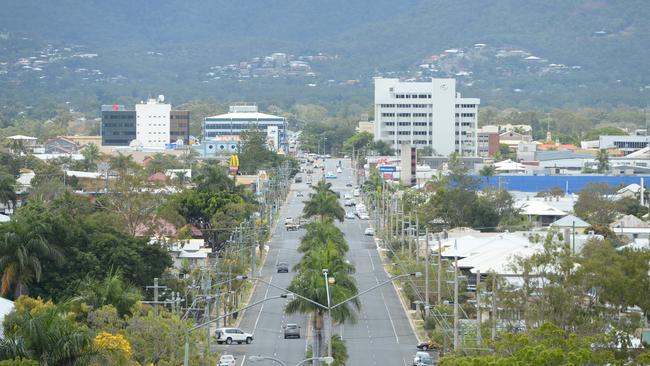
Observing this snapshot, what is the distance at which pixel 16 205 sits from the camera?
393ft

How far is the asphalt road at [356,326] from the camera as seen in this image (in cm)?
6681

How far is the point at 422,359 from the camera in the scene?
209 feet

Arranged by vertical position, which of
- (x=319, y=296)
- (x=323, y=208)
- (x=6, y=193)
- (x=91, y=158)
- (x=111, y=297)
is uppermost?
(x=91, y=158)

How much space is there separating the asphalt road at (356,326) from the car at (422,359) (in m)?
0.52

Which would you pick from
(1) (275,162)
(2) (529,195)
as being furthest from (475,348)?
(1) (275,162)

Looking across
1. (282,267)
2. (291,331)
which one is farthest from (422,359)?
(282,267)

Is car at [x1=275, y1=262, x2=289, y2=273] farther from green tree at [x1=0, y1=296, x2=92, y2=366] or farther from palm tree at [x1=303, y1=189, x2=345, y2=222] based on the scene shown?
green tree at [x1=0, y1=296, x2=92, y2=366]

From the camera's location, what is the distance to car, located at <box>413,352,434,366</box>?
208 feet

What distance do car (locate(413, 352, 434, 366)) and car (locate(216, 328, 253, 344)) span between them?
820 cm

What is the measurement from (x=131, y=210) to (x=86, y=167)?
7001 centimetres

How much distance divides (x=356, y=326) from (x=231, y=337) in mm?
7181

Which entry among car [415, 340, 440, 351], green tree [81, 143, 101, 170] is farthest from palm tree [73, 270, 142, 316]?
green tree [81, 143, 101, 170]

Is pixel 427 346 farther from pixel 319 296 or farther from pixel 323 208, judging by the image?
pixel 323 208

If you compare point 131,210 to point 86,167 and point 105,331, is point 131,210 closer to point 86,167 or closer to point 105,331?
point 105,331
